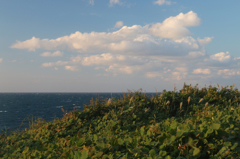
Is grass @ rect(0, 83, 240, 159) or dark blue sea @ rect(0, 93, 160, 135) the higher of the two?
grass @ rect(0, 83, 240, 159)

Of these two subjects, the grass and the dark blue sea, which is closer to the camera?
the grass

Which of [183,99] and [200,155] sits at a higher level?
[183,99]

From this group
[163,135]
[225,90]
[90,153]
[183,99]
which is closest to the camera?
[90,153]

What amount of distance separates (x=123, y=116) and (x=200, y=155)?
390 centimetres

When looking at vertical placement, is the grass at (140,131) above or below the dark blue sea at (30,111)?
above

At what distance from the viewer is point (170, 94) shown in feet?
29.8

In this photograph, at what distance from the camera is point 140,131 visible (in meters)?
4.36

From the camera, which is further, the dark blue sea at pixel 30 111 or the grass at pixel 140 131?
the dark blue sea at pixel 30 111

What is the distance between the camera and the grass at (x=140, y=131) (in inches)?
128

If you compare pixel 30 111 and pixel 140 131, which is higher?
pixel 140 131

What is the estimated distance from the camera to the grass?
3.26 m

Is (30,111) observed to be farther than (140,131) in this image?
Yes

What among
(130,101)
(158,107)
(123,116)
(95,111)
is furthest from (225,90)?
(95,111)

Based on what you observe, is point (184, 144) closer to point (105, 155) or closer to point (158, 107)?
point (105, 155)
